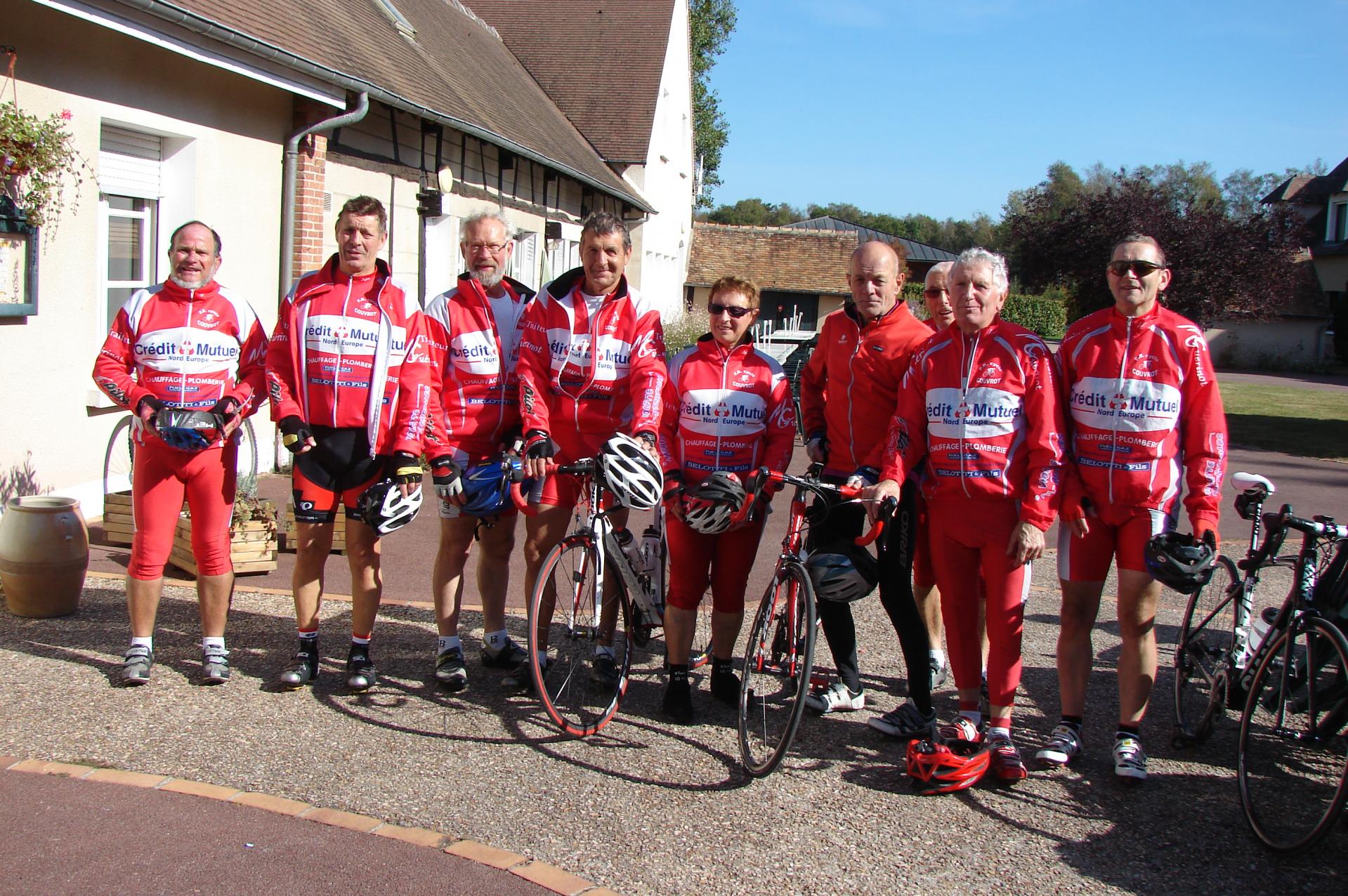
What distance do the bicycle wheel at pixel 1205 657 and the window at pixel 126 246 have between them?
284 inches

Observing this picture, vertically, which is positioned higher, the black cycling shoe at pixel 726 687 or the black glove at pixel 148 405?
the black glove at pixel 148 405

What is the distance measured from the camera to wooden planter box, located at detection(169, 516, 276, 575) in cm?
664

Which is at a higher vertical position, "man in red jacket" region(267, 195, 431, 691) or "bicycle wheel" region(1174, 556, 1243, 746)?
"man in red jacket" region(267, 195, 431, 691)

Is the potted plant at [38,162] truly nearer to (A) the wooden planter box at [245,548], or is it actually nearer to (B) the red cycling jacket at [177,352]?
(A) the wooden planter box at [245,548]

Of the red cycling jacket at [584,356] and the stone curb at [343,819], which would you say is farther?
the red cycling jacket at [584,356]

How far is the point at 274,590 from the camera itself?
6.55 metres

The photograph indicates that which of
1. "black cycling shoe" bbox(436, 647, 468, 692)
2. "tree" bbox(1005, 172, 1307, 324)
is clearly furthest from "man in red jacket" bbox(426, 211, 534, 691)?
"tree" bbox(1005, 172, 1307, 324)

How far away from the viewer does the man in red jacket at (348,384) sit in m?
4.81

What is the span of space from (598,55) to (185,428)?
24.8 metres

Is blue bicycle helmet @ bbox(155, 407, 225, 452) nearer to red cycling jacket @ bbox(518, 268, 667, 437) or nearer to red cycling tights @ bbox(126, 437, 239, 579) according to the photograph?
red cycling tights @ bbox(126, 437, 239, 579)

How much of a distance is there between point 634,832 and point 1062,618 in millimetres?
1911

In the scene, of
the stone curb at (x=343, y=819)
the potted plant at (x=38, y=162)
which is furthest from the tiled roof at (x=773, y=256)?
the stone curb at (x=343, y=819)

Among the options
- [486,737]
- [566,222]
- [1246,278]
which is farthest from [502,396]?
[1246,278]

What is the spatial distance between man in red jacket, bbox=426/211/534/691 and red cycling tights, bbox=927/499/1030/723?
184 centimetres
